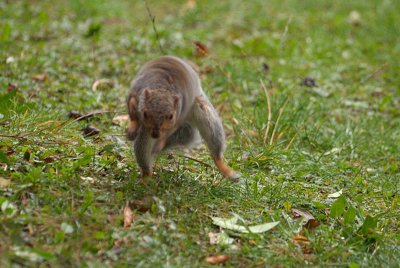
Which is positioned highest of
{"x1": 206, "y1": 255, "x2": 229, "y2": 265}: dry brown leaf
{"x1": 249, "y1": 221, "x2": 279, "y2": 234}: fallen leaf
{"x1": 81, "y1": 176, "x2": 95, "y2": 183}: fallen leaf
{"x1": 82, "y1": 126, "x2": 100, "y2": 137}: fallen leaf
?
{"x1": 81, "y1": 176, "x2": 95, "y2": 183}: fallen leaf

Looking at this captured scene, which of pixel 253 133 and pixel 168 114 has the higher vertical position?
pixel 168 114

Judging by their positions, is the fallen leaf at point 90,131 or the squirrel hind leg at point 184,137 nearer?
the squirrel hind leg at point 184,137

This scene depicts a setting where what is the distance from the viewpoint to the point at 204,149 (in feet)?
17.7

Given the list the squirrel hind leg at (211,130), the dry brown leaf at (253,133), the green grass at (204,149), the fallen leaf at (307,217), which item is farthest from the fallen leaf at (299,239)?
the dry brown leaf at (253,133)

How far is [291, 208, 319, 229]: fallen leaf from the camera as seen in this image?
3.98 meters

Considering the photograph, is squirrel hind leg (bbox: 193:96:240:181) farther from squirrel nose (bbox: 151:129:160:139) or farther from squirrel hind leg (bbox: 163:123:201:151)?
squirrel nose (bbox: 151:129:160:139)

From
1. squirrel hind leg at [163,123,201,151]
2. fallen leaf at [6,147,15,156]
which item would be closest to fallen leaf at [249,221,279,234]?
squirrel hind leg at [163,123,201,151]

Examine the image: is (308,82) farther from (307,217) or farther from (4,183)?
(4,183)

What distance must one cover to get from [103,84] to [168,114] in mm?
2947

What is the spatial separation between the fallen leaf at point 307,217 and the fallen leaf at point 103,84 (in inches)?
113

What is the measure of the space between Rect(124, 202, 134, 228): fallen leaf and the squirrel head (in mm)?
459

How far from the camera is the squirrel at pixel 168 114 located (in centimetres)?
362

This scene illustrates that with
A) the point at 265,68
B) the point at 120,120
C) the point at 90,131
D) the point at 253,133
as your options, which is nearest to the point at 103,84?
the point at 120,120

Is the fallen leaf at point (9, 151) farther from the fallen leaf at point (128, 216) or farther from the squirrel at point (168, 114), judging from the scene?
the fallen leaf at point (128, 216)
